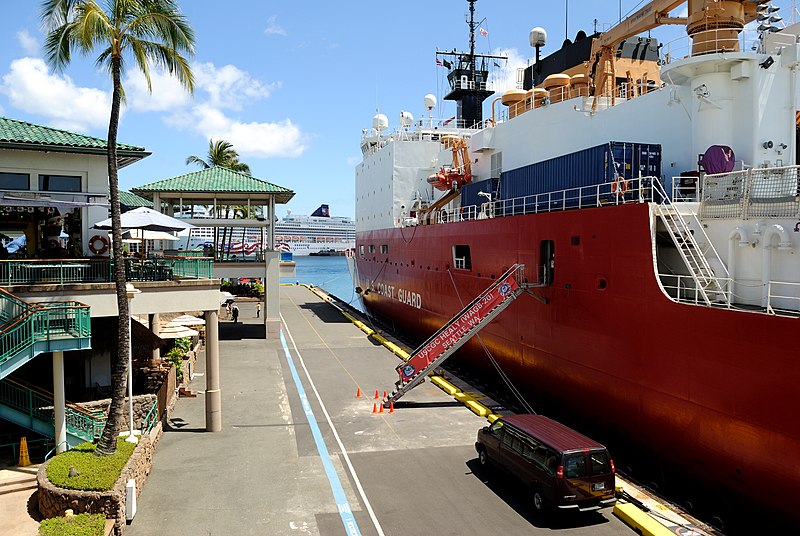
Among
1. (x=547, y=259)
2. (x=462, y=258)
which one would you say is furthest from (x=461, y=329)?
(x=462, y=258)

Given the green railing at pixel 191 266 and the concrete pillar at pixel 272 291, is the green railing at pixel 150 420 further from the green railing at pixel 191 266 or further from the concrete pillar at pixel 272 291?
the concrete pillar at pixel 272 291

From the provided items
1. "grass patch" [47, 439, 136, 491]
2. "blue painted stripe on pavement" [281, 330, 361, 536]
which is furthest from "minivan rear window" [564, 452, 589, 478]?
"grass patch" [47, 439, 136, 491]

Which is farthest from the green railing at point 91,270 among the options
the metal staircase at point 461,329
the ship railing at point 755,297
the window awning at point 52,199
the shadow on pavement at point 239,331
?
the shadow on pavement at point 239,331

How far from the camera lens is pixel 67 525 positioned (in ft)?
29.5

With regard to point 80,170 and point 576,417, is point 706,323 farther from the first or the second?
point 80,170

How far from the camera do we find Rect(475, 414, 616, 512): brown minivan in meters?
9.95

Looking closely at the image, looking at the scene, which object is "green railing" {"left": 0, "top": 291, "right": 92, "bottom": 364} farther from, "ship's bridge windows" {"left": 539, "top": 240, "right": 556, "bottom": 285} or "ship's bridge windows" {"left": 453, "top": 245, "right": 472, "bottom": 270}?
"ship's bridge windows" {"left": 453, "top": 245, "right": 472, "bottom": 270}

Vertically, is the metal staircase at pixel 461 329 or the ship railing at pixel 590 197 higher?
the ship railing at pixel 590 197

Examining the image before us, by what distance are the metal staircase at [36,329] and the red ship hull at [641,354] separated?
451 inches

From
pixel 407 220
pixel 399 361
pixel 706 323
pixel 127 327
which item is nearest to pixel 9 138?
pixel 127 327

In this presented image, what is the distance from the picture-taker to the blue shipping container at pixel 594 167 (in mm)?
15188

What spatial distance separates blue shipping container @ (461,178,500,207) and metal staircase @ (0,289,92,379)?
15955 millimetres

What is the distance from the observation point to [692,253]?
42.3 feet

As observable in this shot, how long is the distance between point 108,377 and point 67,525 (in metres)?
10.0
